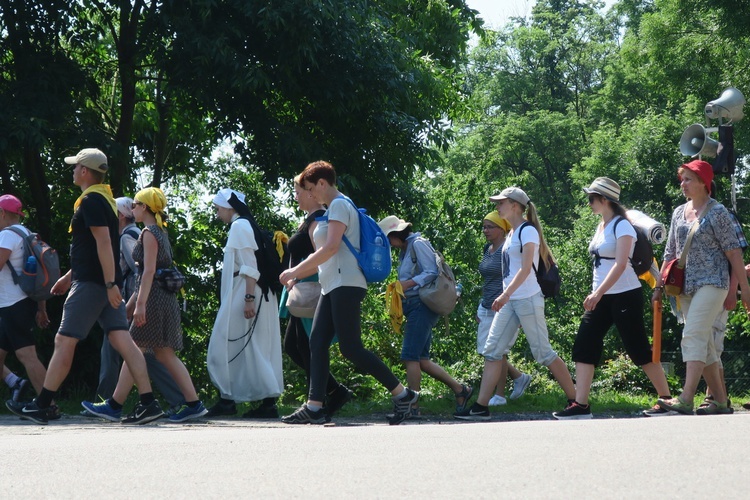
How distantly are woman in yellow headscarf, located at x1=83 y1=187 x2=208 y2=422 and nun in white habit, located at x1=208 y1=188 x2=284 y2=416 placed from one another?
44 centimetres

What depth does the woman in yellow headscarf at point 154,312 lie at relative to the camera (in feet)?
29.2

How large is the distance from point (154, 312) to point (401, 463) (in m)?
4.63

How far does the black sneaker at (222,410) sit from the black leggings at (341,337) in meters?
1.66

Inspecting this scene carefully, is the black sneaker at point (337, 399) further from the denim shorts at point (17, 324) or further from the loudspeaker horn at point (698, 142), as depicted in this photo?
the loudspeaker horn at point (698, 142)

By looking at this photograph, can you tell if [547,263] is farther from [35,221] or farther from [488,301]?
[35,221]

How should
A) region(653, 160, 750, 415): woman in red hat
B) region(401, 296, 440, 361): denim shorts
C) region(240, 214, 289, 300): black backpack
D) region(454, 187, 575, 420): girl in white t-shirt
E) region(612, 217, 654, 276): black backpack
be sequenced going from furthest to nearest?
region(401, 296, 440, 361): denim shorts → region(240, 214, 289, 300): black backpack → region(454, 187, 575, 420): girl in white t-shirt → region(612, 217, 654, 276): black backpack → region(653, 160, 750, 415): woman in red hat

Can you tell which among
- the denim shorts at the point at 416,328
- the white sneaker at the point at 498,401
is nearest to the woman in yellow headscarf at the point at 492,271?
the white sneaker at the point at 498,401

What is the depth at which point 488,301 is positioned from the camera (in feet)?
34.8

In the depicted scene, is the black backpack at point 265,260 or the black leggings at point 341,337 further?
the black backpack at point 265,260

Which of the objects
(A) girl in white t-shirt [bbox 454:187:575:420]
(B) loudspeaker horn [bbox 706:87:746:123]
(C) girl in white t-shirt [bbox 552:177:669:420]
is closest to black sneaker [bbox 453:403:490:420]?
(A) girl in white t-shirt [bbox 454:187:575:420]

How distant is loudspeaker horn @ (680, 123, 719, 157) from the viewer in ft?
41.5

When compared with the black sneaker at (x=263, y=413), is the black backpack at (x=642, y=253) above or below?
above

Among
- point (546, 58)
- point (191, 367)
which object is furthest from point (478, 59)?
point (191, 367)

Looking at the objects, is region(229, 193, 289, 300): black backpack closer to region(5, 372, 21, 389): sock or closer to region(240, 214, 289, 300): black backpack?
region(240, 214, 289, 300): black backpack
